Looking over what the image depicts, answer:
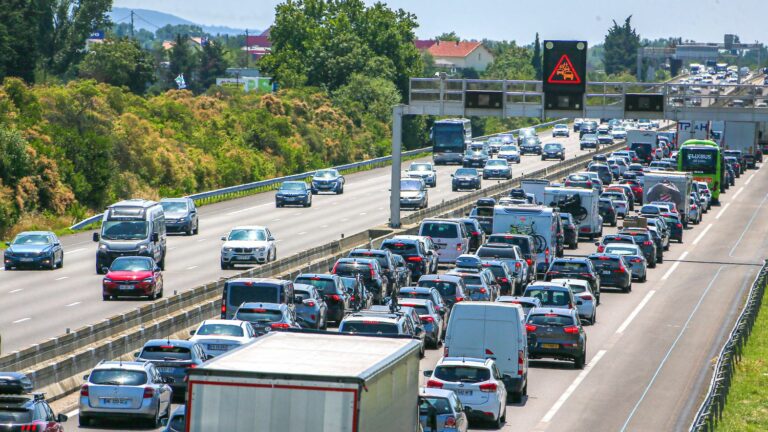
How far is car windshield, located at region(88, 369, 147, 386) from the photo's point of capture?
25.5m

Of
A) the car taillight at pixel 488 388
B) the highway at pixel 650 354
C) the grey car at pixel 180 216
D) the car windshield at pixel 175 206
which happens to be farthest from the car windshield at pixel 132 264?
the car windshield at pixel 175 206

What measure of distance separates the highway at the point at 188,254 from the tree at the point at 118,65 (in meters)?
39.0

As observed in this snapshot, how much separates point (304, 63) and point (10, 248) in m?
97.2

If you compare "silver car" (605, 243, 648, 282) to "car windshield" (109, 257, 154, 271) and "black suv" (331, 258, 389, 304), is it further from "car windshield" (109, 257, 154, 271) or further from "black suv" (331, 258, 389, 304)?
"car windshield" (109, 257, 154, 271)

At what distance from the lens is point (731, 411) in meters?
30.2

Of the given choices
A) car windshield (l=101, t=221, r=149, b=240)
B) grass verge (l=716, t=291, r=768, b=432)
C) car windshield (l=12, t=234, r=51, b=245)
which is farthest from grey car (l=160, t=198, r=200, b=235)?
grass verge (l=716, t=291, r=768, b=432)

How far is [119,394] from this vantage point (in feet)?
83.4

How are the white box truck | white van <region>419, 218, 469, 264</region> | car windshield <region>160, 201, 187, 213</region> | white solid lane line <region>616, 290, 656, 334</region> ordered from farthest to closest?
car windshield <region>160, 201, 187, 213</region>
white van <region>419, 218, 469, 264</region>
white solid lane line <region>616, 290, 656, 334</region>
the white box truck

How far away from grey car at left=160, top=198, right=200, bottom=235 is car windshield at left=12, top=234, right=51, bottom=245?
35.8 ft

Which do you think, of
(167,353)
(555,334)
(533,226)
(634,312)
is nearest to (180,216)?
(533,226)

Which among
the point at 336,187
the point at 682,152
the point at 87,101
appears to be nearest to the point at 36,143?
the point at 87,101

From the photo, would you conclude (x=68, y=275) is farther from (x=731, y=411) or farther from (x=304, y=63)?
(x=304, y=63)

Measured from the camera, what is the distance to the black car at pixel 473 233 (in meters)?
58.2

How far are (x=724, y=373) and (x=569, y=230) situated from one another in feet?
104
